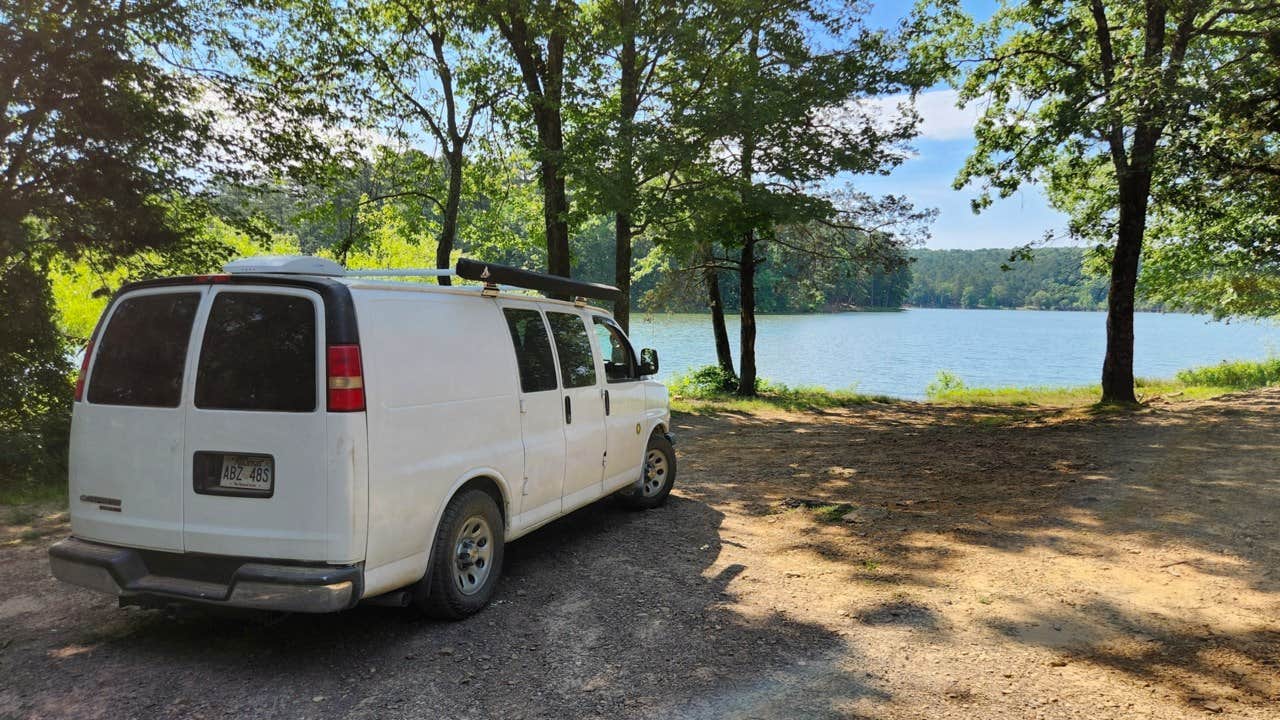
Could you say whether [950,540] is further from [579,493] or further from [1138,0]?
[1138,0]

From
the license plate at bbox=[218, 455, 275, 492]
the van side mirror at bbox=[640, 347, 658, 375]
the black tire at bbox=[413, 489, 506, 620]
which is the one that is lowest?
the black tire at bbox=[413, 489, 506, 620]

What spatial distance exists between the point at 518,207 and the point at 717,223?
614 cm

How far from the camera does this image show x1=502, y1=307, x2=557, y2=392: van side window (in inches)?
199

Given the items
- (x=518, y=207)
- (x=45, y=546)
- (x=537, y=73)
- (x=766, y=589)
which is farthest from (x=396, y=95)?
(x=766, y=589)

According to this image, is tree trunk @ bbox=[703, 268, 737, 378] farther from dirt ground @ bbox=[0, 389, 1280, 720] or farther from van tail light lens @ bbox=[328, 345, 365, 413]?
van tail light lens @ bbox=[328, 345, 365, 413]

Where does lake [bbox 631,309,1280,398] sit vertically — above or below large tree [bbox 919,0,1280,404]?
below

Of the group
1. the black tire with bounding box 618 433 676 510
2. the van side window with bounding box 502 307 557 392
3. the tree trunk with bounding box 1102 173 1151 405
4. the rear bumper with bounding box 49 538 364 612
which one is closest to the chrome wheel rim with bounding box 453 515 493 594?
the rear bumper with bounding box 49 538 364 612

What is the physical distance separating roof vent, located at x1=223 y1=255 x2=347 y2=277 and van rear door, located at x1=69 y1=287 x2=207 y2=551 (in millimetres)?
234

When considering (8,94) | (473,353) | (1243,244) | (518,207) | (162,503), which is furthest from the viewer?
(518,207)

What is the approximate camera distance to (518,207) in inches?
778

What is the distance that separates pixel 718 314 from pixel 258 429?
65.0 ft

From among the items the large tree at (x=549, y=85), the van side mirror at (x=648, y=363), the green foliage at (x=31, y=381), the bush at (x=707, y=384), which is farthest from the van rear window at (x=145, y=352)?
the bush at (x=707, y=384)

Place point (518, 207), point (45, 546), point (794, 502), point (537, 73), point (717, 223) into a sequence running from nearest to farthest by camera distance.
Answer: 1. point (45, 546)
2. point (794, 502)
3. point (537, 73)
4. point (717, 223)
5. point (518, 207)

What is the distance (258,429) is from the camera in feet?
11.6
